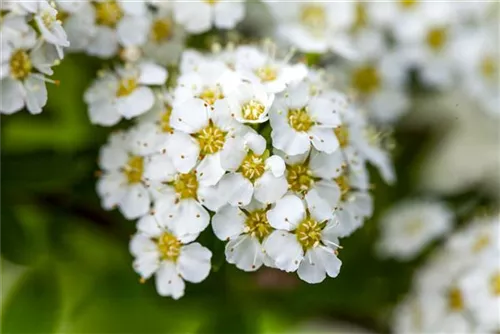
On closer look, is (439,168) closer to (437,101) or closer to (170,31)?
(437,101)

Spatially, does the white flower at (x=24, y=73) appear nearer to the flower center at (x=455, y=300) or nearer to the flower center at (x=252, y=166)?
the flower center at (x=252, y=166)

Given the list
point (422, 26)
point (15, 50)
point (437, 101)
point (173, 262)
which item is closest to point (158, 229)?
point (173, 262)

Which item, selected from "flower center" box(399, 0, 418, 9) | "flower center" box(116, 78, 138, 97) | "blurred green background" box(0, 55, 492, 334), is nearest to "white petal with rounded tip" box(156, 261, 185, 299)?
"blurred green background" box(0, 55, 492, 334)

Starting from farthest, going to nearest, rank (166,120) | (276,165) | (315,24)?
(315,24) < (166,120) < (276,165)

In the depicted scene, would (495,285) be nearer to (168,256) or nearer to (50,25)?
(168,256)

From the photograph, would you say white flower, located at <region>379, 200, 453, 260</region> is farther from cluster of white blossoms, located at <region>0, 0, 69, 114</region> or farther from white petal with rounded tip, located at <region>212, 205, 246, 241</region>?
cluster of white blossoms, located at <region>0, 0, 69, 114</region>

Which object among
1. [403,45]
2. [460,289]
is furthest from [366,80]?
[460,289]
